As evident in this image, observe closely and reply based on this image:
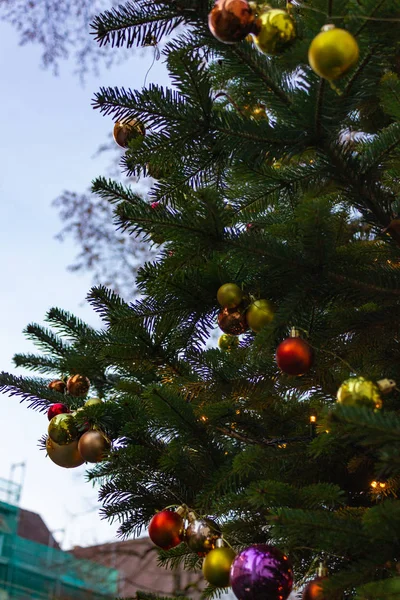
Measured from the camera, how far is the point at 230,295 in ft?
4.16

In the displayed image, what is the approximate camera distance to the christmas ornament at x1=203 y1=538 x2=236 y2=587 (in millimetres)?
1134

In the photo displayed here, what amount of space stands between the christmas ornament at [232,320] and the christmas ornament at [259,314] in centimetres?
2

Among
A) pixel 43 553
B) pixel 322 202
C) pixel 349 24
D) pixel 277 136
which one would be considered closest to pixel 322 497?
pixel 322 202

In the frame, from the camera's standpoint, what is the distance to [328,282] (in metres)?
1.17

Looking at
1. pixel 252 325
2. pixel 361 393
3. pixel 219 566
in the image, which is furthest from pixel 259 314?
pixel 219 566

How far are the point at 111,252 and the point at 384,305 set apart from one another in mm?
4330

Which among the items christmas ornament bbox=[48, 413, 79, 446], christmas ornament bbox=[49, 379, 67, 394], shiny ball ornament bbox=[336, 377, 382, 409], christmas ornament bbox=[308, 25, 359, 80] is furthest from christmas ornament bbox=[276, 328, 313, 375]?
christmas ornament bbox=[49, 379, 67, 394]

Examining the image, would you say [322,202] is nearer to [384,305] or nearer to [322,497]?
[384,305]

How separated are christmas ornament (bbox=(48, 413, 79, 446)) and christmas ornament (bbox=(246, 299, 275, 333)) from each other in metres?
0.43

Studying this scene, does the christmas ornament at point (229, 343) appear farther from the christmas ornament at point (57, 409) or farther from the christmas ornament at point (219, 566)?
the christmas ornament at point (219, 566)

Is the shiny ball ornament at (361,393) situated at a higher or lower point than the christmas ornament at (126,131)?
lower

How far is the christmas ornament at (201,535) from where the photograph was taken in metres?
1.21

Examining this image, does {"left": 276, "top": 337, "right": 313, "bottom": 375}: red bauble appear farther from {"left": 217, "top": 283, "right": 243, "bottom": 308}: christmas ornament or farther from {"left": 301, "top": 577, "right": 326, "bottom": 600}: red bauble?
{"left": 301, "top": 577, "right": 326, "bottom": 600}: red bauble

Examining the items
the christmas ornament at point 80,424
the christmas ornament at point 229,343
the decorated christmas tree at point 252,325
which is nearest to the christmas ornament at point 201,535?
the decorated christmas tree at point 252,325
